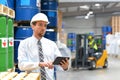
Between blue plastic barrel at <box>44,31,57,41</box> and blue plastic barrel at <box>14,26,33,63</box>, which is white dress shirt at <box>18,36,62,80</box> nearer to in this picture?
blue plastic barrel at <box>14,26,33,63</box>

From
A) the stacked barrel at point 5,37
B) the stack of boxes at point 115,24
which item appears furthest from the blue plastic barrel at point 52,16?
the stack of boxes at point 115,24

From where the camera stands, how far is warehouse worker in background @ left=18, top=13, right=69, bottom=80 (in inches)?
149

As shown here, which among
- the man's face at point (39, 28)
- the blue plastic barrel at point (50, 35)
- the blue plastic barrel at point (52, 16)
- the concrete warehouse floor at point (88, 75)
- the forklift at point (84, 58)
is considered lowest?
the concrete warehouse floor at point (88, 75)

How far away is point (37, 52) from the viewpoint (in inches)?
153

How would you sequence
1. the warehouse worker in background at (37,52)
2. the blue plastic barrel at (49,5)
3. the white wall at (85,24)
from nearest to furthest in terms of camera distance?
1. the warehouse worker in background at (37,52)
2. the blue plastic barrel at (49,5)
3. the white wall at (85,24)

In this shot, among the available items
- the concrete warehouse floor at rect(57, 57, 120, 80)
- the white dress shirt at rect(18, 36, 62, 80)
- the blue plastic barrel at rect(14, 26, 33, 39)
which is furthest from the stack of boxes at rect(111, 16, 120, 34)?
the white dress shirt at rect(18, 36, 62, 80)

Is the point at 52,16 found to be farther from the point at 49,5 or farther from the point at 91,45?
the point at 91,45

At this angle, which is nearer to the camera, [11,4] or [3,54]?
[3,54]

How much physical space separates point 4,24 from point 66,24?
30.6 m

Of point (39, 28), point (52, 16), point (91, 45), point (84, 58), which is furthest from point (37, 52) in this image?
point (91, 45)

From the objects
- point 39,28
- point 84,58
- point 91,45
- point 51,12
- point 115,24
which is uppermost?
point 51,12

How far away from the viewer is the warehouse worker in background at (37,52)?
3777 millimetres

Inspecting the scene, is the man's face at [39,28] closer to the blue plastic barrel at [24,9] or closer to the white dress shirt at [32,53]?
the white dress shirt at [32,53]

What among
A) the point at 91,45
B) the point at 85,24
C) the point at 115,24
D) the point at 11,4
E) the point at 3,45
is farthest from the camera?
the point at 85,24
